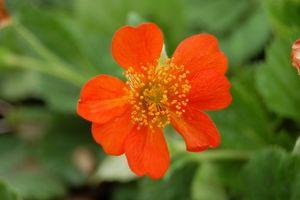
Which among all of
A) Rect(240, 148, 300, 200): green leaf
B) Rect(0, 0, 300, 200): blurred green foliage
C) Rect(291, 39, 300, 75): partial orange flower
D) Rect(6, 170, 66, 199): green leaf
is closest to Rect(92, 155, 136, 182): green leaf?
Rect(0, 0, 300, 200): blurred green foliage

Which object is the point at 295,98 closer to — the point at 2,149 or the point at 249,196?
the point at 249,196

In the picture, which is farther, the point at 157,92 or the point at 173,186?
the point at 173,186

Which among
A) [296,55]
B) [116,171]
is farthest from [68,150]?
[296,55]

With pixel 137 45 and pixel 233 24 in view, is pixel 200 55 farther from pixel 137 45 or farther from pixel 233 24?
pixel 233 24

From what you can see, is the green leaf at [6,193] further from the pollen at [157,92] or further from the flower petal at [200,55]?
the flower petal at [200,55]

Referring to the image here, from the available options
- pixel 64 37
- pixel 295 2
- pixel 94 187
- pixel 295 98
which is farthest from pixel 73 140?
pixel 295 2

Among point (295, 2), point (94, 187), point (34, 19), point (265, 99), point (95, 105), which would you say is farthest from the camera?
point (94, 187)

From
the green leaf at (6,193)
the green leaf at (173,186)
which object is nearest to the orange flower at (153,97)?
the green leaf at (6,193)

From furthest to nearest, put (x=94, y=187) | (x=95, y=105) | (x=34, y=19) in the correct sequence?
(x=94, y=187) → (x=34, y=19) → (x=95, y=105)
